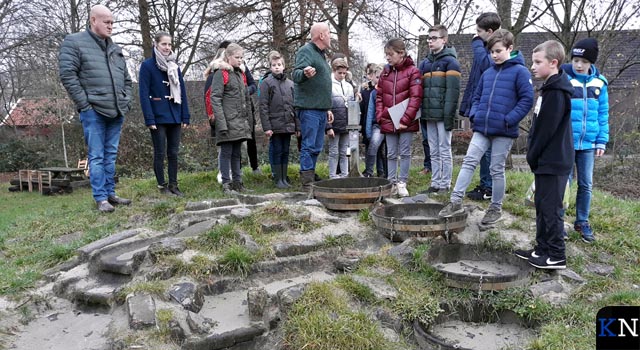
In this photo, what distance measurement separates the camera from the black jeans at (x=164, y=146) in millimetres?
5820

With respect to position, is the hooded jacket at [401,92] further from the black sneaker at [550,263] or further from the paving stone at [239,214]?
the black sneaker at [550,263]

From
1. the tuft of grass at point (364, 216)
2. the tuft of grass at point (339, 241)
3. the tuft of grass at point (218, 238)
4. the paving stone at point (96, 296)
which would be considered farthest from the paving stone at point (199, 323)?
the tuft of grass at point (364, 216)

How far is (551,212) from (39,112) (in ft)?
54.9

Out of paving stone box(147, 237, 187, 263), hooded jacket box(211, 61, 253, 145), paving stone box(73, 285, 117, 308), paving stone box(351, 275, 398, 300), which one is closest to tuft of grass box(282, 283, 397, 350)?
paving stone box(351, 275, 398, 300)

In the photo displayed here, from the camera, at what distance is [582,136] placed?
4.32 metres

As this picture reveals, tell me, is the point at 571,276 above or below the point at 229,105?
below

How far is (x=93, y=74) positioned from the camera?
17.0 ft

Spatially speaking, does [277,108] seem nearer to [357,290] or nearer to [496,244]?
[496,244]

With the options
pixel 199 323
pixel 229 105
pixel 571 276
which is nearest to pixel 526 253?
pixel 571 276

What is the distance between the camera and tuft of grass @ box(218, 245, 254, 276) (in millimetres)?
3742

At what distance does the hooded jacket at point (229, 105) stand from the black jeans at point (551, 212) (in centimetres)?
350

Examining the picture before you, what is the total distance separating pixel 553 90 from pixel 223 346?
3137mm

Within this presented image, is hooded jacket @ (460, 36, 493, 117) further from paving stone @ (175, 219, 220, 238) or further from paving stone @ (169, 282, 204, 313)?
paving stone @ (169, 282, 204, 313)

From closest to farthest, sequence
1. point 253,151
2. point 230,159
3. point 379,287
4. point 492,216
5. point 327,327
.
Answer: point 327,327, point 379,287, point 492,216, point 230,159, point 253,151
